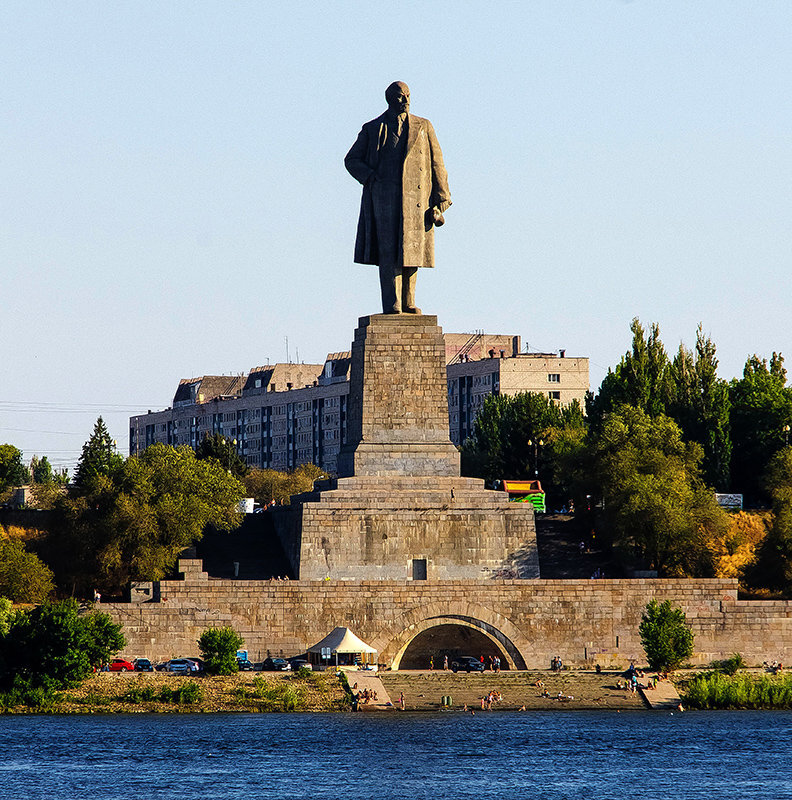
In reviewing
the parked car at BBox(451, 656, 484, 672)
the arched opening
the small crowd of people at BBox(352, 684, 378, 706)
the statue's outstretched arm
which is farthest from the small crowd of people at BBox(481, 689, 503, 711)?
the statue's outstretched arm

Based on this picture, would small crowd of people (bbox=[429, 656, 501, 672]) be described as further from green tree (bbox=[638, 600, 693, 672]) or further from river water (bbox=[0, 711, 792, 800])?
green tree (bbox=[638, 600, 693, 672])

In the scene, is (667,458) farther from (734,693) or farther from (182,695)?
(182,695)

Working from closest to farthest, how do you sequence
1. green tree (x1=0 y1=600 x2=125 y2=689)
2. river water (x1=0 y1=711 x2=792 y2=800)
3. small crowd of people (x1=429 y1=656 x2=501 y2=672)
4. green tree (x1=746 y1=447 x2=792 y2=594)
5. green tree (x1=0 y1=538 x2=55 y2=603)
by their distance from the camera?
1. river water (x1=0 y1=711 x2=792 y2=800)
2. green tree (x1=0 y1=600 x2=125 y2=689)
3. small crowd of people (x1=429 y1=656 x2=501 y2=672)
4. green tree (x1=0 y1=538 x2=55 y2=603)
5. green tree (x1=746 y1=447 x2=792 y2=594)

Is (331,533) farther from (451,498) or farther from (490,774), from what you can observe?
(490,774)

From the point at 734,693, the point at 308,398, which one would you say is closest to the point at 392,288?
the point at 734,693

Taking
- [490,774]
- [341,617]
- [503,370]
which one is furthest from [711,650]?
[503,370]

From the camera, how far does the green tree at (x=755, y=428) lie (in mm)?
91688

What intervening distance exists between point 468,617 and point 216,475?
43.8ft

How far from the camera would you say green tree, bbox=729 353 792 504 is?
91.7 metres

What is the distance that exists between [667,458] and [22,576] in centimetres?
2405

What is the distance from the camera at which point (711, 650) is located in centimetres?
6956

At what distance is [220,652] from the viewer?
6512 cm

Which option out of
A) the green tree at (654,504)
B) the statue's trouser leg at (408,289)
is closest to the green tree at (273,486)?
the green tree at (654,504)

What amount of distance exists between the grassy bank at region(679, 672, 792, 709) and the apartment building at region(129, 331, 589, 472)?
61.5 meters
